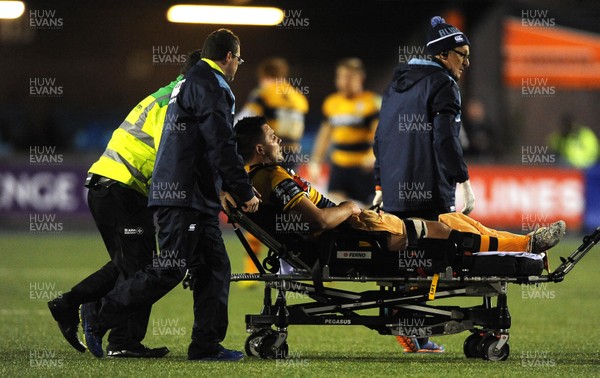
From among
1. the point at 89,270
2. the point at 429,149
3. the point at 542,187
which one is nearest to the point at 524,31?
the point at 542,187

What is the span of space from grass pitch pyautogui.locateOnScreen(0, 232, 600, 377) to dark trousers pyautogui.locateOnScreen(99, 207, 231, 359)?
0.26m

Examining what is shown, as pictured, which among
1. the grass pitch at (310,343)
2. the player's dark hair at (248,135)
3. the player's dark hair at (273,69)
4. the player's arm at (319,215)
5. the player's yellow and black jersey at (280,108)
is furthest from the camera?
the player's yellow and black jersey at (280,108)

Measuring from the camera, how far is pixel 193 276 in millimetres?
8227

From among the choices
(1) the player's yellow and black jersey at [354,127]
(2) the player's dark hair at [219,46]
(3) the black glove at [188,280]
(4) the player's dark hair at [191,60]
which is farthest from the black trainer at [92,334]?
(1) the player's yellow and black jersey at [354,127]

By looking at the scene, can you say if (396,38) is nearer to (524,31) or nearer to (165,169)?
(524,31)

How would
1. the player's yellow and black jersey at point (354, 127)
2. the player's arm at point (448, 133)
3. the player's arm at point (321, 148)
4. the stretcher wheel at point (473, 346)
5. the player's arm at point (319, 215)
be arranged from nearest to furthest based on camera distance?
the player's arm at point (319, 215), the stretcher wheel at point (473, 346), the player's arm at point (448, 133), the player's yellow and black jersey at point (354, 127), the player's arm at point (321, 148)

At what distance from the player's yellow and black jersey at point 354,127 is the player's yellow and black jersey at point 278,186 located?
695 cm

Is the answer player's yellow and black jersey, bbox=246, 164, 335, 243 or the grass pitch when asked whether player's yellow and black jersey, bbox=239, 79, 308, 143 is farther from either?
player's yellow and black jersey, bbox=246, 164, 335, 243

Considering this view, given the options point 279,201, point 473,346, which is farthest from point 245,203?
point 473,346

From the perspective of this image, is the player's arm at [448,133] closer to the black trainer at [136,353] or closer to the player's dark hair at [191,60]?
the player's dark hair at [191,60]

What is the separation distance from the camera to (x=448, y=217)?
8.71 metres

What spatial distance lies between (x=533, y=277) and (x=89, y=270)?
26.2ft

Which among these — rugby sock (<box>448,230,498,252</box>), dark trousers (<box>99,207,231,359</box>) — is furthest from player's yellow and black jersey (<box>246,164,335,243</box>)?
rugby sock (<box>448,230,498,252</box>)

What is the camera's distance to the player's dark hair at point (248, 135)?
8367 mm
